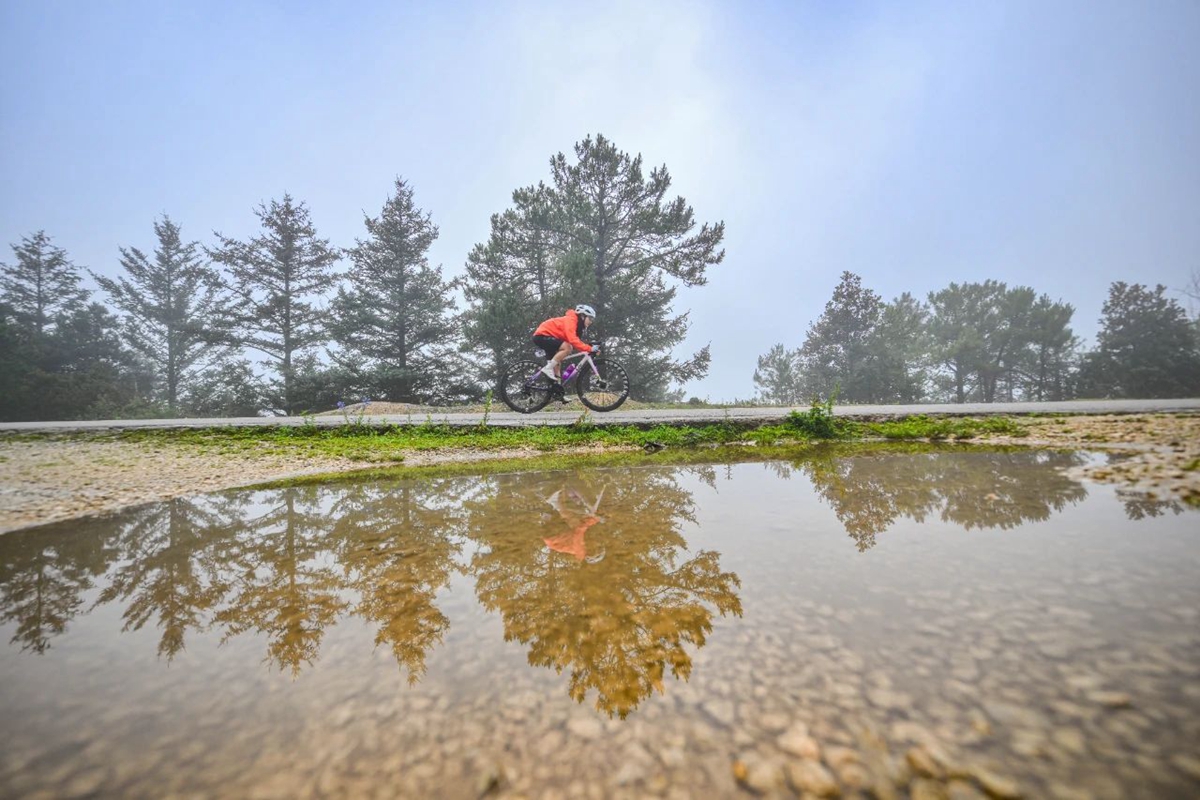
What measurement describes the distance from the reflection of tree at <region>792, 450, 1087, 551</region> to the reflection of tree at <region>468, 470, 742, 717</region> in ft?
2.57

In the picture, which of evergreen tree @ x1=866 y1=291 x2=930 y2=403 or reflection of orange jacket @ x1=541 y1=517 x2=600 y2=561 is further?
evergreen tree @ x1=866 y1=291 x2=930 y2=403

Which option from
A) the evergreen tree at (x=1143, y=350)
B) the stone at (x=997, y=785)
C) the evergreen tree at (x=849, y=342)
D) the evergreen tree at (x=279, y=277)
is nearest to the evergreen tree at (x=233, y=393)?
the evergreen tree at (x=279, y=277)

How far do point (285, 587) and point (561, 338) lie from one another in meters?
8.12

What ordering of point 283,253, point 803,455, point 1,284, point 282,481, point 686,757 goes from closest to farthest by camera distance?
point 686,757 → point 282,481 → point 803,455 → point 283,253 → point 1,284

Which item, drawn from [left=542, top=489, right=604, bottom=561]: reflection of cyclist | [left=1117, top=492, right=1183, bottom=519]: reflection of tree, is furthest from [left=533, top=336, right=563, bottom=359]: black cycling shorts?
[left=1117, top=492, right=1183, bottom=519]: reflection of tree

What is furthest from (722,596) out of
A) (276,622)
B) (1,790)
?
(1,790)

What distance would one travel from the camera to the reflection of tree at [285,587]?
1.42 metres

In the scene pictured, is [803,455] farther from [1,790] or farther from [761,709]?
[1,790]

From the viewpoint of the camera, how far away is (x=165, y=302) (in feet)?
126

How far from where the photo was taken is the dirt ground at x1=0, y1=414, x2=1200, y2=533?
2895mm

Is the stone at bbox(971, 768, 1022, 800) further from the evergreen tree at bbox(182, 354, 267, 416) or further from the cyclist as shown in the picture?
the evergreen tree at bbox(182, 354, 267, 416)

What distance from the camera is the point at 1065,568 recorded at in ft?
4.90

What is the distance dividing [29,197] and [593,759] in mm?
294882

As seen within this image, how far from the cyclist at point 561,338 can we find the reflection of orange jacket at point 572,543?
726cm
